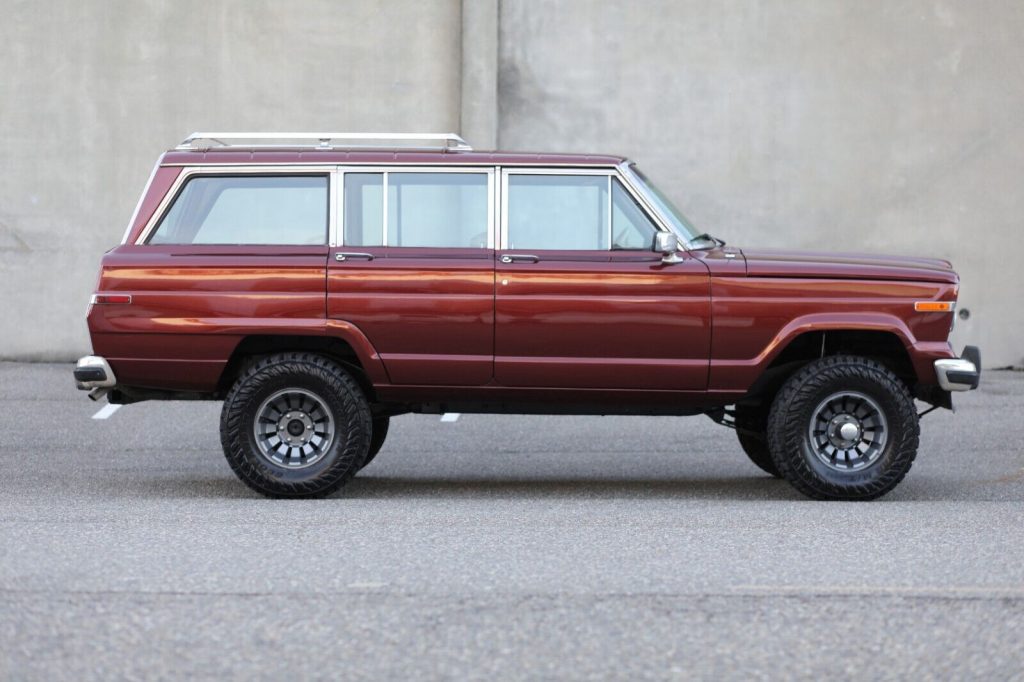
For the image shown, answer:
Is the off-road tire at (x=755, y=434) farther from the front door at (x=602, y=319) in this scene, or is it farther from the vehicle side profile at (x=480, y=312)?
the front door at (x=602, y=319)

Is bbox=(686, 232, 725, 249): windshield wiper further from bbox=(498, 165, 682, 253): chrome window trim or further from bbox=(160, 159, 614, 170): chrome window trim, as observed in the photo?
bbox=(160, 159, 614, 170): chrome window trim

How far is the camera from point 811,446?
8641 mm

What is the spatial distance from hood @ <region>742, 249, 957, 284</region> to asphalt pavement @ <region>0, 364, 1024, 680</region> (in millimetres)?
1259

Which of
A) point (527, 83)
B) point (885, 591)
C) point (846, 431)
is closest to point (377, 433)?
point (846, 431)

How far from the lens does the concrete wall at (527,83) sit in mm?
16625

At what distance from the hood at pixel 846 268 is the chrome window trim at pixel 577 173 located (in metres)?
0.56

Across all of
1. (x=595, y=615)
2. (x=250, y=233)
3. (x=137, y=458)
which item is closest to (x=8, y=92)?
(x=137, y=458)

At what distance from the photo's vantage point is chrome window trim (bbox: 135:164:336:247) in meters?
8.88

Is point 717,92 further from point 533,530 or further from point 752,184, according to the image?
point 533,530

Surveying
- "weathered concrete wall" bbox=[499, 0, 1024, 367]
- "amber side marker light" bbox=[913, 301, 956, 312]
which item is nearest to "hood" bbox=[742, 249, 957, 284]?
"amber side marker light" bbox=[913, 301, 956, 312]

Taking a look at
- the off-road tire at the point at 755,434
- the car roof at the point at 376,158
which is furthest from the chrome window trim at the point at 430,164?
the off-road tire at the point at 755,434

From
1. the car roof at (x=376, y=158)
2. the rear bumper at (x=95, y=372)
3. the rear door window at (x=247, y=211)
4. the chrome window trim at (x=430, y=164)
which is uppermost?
the car roof at (x=376, y=158)

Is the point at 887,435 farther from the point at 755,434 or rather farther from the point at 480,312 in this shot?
the point at 480,312

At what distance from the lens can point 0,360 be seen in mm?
16578
